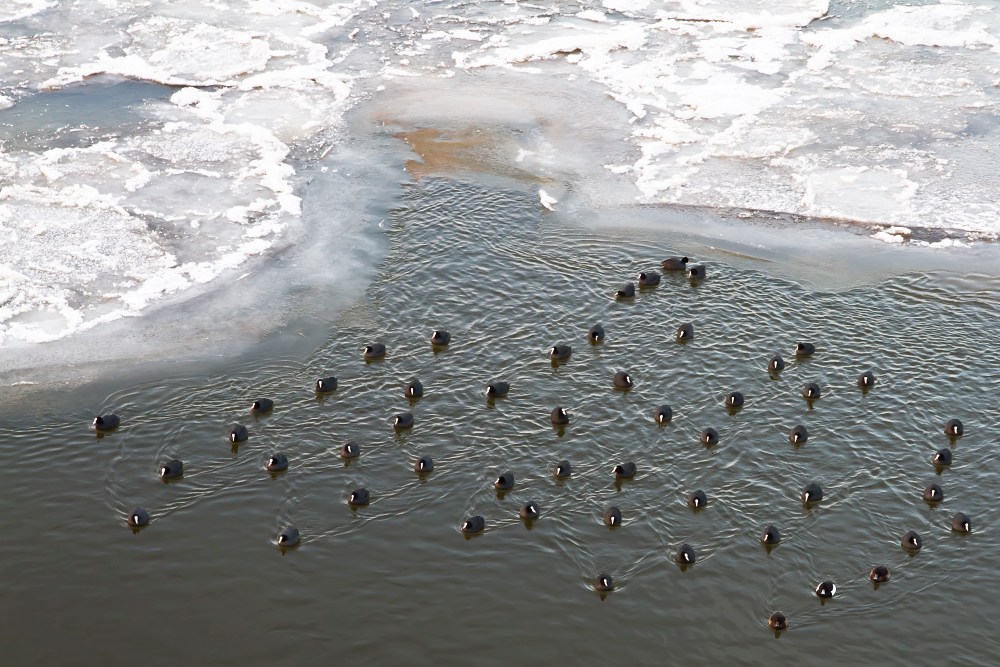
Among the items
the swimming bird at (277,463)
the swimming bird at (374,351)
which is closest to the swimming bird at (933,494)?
the swimming bird at (374,351)

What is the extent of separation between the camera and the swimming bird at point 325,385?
15680 mm

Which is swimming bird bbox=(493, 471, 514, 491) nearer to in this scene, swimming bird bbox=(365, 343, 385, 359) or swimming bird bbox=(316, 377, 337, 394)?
swimming bird bbox=(316, 377, 337, 394)

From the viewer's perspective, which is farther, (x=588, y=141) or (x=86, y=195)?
(x=588, y=141)

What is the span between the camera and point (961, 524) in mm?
13328

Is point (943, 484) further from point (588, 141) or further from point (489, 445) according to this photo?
point (588, 141)

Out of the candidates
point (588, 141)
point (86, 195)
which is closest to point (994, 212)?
point (588, 141)

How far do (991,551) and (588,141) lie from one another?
14948 mm

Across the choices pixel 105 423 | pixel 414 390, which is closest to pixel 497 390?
pixel 414 390

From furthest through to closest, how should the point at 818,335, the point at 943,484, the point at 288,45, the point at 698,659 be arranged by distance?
the point at 288,45 → the point at 818,335 → the point at 943,484 → the point at 698,659

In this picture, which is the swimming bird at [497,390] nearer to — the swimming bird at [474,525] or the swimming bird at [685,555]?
the swimming bird at [474,525]

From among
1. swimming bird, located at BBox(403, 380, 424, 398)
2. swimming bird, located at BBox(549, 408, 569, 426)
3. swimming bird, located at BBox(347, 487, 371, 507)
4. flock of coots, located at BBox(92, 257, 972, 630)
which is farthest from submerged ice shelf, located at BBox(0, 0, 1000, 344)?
swimming bird, located at BBox(549, 408, 569, 426)

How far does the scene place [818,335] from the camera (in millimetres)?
17422

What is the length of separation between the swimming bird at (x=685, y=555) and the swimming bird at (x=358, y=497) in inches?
177

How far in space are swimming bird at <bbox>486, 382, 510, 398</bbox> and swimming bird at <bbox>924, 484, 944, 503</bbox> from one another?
672 cm
